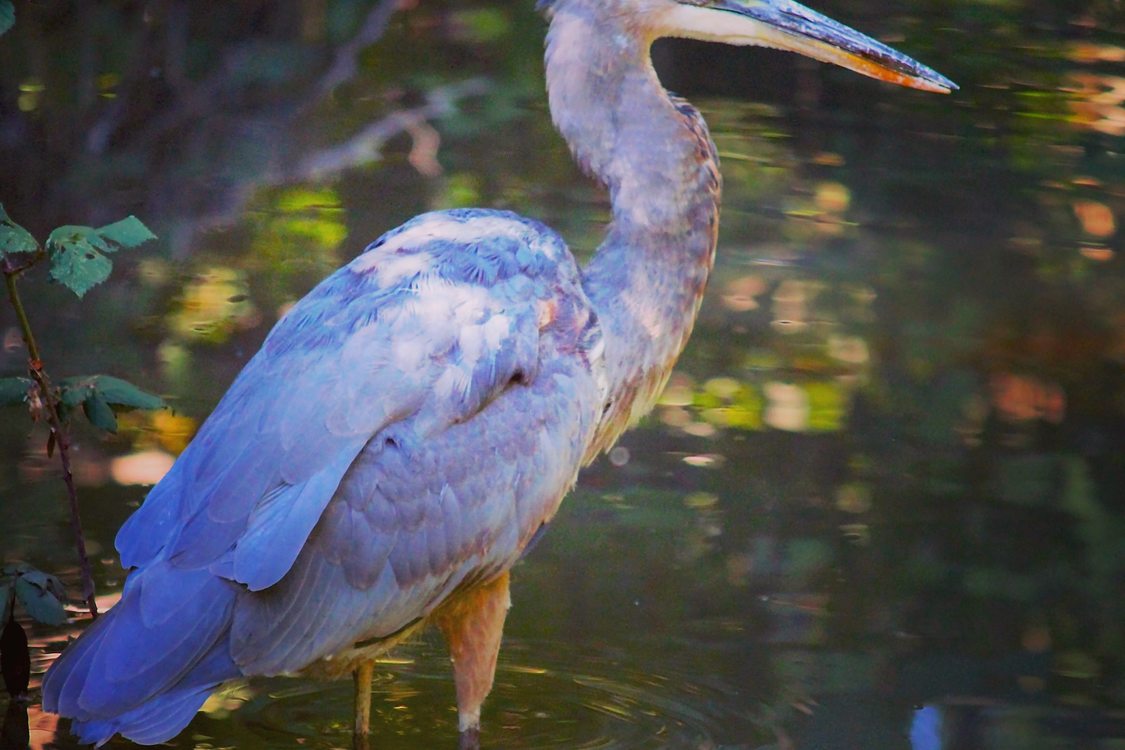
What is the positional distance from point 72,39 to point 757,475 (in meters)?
5.56

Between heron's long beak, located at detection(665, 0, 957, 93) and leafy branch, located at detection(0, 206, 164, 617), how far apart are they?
5.25 ft

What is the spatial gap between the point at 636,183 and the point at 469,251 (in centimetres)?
57

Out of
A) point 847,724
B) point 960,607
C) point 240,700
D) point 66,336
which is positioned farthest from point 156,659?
point 66,336

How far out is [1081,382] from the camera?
265 inches

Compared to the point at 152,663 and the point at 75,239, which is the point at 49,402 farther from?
the point at 152,663

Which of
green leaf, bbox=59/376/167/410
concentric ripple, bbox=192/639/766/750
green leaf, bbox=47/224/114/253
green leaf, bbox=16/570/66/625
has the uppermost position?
green leaf, bbox=47/224/114/253

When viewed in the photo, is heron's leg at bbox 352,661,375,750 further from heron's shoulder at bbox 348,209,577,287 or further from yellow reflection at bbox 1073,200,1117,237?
→ yellow reflection at bbox 1073,200,1117,237

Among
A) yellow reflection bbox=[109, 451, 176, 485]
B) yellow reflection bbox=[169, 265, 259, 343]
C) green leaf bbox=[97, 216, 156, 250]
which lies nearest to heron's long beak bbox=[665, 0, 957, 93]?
green leaf bbox=[97, 216, 156, 250]

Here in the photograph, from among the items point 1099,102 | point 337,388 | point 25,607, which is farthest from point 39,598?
point 1099,102

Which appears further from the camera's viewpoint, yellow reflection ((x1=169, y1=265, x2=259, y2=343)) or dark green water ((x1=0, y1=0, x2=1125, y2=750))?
yellow reflection ((x1=169, y1=265, x2=259, y2=343))

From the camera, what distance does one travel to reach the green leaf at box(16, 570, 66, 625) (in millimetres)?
4035

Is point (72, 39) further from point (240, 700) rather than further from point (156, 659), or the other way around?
point (156, 659)

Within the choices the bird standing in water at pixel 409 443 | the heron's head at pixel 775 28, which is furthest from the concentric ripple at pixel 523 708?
the heron's head at pixel 775 28

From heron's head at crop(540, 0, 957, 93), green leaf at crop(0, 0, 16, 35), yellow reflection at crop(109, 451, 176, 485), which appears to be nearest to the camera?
green leaf at crop(0, 0, 16, 35)
